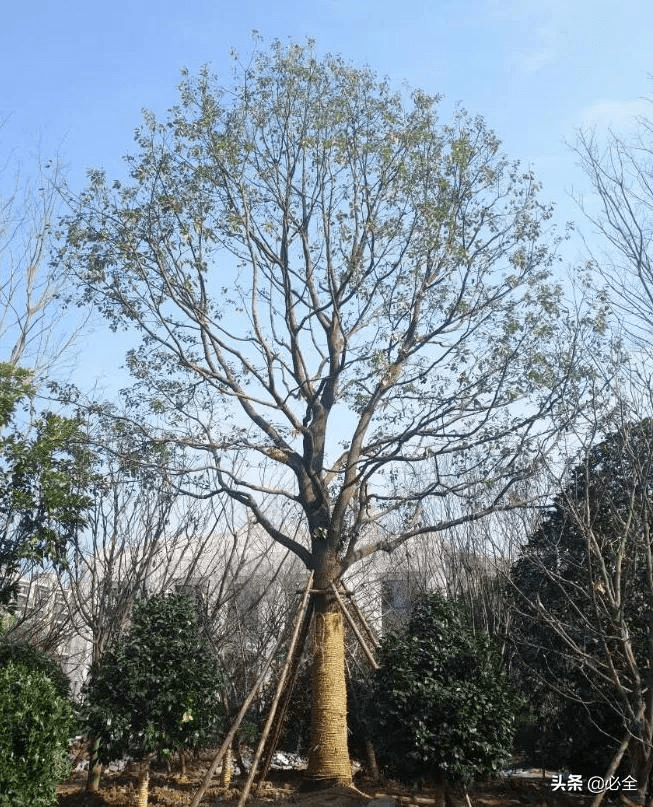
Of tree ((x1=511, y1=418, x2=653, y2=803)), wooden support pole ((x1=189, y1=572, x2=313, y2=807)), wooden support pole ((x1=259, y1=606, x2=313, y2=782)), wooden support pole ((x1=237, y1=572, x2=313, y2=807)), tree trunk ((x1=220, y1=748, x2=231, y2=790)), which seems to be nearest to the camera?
tree ((x1=511, y1=418, x2=653, y2=803))

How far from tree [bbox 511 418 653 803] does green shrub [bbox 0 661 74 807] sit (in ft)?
13.9

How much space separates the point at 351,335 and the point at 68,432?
3.83 metres

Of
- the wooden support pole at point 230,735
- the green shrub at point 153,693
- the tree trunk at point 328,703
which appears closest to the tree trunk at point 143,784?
the green shrub at point 153,693

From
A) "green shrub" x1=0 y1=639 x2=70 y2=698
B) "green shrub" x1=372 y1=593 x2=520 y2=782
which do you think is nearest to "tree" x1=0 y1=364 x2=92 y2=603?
"green shrub" x1=0 y1=639 x2=70 y2=698

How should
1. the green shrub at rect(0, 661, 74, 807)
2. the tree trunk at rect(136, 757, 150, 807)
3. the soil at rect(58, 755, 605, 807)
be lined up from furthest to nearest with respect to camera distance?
1. the soil at rect(58, 755, 605, 807)
2. the tree trunk at rect(136, 757, 150, 807)
3. the green shrub at rect(0, 661, 74, 807)

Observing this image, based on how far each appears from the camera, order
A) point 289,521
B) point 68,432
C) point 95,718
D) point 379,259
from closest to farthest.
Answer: point 95,718 → point 68,432 → point 379,259 → point 289,521

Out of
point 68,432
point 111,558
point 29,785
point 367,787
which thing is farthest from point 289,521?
point 29,785

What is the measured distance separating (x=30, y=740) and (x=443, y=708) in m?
3.74

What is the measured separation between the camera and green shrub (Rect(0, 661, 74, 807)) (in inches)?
233

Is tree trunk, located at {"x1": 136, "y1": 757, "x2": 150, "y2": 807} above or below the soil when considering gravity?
above

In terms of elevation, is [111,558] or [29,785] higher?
[111,558]

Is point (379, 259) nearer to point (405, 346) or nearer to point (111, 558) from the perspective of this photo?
point (405, 346)

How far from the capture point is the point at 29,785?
604cm

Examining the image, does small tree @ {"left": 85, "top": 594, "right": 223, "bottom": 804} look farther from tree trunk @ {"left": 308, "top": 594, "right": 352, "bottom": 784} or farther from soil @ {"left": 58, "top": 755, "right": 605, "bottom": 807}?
tree trunk @ {"left": 308, "top": 594, "right": 352, "bottom": 784}
